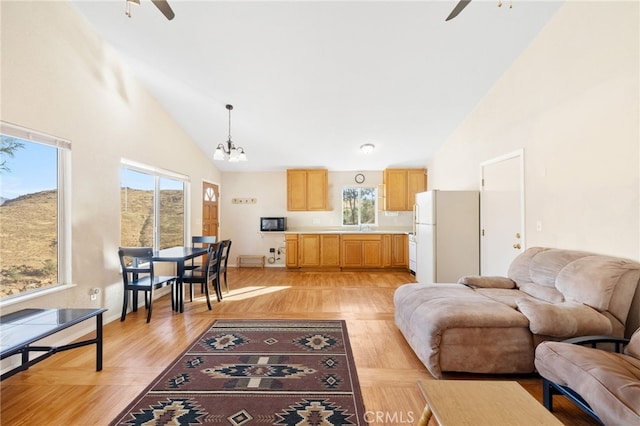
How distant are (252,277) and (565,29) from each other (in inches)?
223

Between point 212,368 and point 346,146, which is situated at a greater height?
point 346,146

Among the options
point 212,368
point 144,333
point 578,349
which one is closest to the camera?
point 578,349

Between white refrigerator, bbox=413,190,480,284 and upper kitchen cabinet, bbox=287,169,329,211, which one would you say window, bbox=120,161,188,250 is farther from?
white refrigerator, bbox=413,190,480,284

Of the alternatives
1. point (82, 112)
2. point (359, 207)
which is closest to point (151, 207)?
point (82, 112)

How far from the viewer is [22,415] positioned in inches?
68.6

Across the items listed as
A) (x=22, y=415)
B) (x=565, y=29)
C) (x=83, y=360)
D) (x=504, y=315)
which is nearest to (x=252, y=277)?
(x=83, y=360)

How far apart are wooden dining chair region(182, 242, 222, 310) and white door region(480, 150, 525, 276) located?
3.92 metres

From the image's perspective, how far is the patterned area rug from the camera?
1733 millimetres

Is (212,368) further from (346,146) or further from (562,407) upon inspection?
(346,146)

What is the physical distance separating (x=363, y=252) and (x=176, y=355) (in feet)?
13.7

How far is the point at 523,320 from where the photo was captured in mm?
2084

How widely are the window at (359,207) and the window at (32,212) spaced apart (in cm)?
500

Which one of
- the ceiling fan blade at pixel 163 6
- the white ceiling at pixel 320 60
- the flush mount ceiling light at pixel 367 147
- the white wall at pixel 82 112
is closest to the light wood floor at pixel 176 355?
the white wall at pixel 82 112

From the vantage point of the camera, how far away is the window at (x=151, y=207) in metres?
3.65
